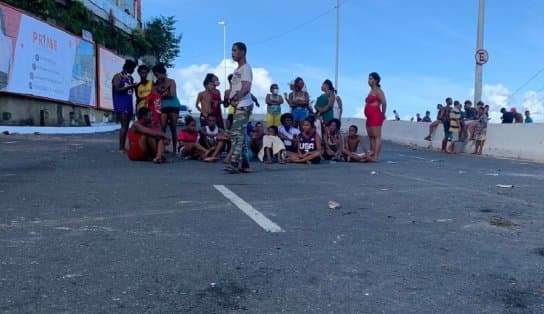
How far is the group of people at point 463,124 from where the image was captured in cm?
1684

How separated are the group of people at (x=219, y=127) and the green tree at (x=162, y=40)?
1111 inches

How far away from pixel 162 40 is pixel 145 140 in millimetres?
32756

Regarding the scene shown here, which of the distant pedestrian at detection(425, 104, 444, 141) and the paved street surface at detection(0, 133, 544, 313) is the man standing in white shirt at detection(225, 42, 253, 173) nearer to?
the paved street surface at detection(0, 133, 544, 313)

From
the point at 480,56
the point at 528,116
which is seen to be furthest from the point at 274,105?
the point at 528,116

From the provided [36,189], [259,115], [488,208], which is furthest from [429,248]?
[259,115]

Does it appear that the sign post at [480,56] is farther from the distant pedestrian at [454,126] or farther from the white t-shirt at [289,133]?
the white t-shirt at [289,133]

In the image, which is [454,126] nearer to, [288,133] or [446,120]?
[446,120]

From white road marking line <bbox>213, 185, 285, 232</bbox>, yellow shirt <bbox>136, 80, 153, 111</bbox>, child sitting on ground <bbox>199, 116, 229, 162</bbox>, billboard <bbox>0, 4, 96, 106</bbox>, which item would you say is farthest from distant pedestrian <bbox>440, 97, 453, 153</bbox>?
billboard <bbox>0, 4, 96, 106</bbox>

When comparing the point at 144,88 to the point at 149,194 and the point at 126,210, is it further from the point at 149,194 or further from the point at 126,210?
the point at 126,210

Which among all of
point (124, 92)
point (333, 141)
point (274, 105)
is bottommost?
point (333, 141)

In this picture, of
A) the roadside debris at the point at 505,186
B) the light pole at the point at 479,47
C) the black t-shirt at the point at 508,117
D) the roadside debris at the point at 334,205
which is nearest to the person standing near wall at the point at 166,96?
the roadside debris at the point at 334,205

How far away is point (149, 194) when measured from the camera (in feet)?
19.3

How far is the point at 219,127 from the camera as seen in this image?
11148 mm

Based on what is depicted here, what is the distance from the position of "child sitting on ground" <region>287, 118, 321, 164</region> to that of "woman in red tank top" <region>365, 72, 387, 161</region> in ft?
4.43
